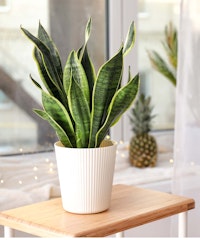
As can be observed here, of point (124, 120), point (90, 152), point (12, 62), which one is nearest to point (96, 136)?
point (90, 152)

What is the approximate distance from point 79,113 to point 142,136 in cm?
127


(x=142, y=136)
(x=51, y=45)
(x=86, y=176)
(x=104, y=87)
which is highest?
(x=51, y=45)

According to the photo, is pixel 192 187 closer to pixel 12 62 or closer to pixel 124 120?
pixel 124 120

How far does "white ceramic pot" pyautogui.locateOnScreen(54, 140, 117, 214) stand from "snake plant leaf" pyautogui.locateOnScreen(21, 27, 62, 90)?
0.60ft

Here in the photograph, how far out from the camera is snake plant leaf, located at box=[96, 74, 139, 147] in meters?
1.77

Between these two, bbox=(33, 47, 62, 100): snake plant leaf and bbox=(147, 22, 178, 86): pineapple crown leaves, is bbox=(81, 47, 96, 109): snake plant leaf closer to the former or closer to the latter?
bbox=(33, 47, 62, 100): snake plant leaf

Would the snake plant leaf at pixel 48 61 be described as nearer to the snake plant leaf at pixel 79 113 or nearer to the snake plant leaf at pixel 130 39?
the snake plant leaf at pixel 79 113

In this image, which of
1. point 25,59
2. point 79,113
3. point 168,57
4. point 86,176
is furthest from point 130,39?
point 168,57

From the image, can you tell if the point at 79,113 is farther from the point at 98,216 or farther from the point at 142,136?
the point at 142,136

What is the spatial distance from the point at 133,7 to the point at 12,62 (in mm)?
650

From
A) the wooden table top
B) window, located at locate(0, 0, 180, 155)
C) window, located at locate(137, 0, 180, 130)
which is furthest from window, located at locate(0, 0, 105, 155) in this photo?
the wooden table top

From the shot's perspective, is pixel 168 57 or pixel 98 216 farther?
pixel 168 57

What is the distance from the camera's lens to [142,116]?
3045 millimetres

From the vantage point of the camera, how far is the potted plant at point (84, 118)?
5.80 feet
